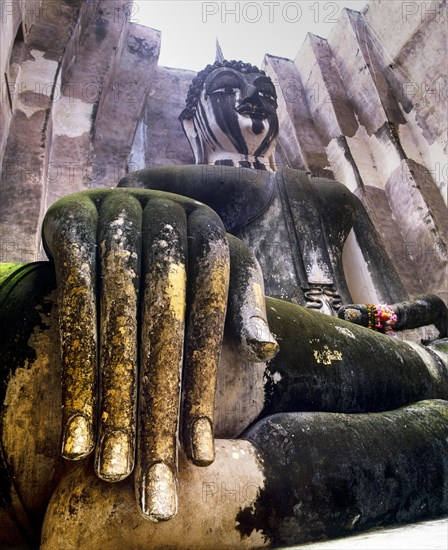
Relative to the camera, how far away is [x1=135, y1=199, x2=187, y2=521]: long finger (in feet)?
3.36

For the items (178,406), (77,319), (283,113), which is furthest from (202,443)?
(283,113)

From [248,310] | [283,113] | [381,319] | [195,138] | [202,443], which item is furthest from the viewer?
[283,113]

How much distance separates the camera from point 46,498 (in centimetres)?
118

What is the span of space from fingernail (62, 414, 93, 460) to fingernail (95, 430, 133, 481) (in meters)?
0.03

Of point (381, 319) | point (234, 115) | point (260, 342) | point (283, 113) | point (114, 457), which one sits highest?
point (260, 342)

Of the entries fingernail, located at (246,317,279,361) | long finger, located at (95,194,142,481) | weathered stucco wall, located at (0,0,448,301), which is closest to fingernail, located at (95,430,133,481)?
long finger, located at (95,194,142,481)

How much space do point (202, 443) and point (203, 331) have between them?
0.82 feet

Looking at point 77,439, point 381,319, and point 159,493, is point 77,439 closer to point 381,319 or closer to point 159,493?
point 159,493

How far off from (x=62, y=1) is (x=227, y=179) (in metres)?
2.27

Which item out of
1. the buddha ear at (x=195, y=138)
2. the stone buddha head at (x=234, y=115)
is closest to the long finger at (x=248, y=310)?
the stone buddha head at (x=234, y=115)

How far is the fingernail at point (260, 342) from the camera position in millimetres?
1259

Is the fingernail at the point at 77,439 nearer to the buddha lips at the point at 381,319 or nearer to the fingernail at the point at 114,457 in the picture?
the fingernail at the point at 114,457

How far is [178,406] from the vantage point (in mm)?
1135

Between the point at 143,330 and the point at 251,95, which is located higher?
the point at 143,330
